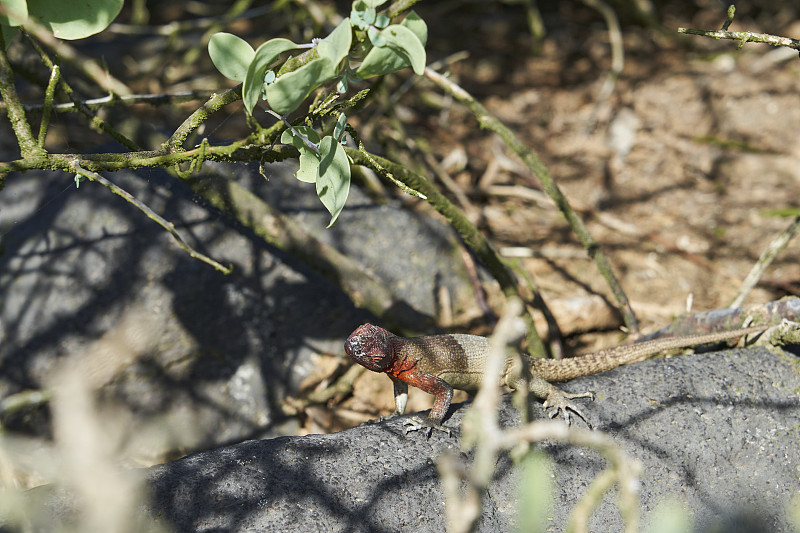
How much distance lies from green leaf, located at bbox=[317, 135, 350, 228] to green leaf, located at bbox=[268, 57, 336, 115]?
166mm

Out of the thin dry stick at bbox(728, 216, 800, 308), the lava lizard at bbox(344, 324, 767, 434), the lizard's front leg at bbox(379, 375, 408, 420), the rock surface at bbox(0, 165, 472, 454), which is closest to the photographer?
the lava lizard at bbox(344, 324, 767, 434)

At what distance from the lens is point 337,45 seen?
152 cm

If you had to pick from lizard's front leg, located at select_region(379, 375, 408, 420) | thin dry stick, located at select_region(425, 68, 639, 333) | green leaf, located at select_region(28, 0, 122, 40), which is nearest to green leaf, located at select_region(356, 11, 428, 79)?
green leaf, located at select_region(28, 0, 122, 40)

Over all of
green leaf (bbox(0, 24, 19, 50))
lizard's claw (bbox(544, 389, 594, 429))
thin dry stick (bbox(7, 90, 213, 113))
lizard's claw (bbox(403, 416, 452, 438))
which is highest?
green leaf (bbox(0, 24, 19, 50))

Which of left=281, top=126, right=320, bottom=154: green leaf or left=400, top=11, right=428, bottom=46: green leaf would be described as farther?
left=281, top=126, right=320, bottom=154: green leaf

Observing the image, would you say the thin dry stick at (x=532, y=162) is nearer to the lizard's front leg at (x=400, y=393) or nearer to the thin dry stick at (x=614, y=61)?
the lizard's front leg at (x=400, y=393)

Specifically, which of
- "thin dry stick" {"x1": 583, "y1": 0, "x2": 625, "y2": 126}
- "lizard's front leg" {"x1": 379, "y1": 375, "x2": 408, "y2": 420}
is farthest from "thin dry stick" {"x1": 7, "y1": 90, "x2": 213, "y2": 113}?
"thin dry stick" {"x1": 583, "y1": 0, "x2": 625, "y2": 126}

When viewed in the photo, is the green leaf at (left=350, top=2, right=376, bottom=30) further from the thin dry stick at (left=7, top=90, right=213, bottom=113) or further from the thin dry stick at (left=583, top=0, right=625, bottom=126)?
the thin dry stick at (left=583, top=0, right=625, bottom=126)

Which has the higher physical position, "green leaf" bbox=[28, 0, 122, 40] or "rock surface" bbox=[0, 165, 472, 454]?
"green leaf" bbox=[28, 0, 122, 40]

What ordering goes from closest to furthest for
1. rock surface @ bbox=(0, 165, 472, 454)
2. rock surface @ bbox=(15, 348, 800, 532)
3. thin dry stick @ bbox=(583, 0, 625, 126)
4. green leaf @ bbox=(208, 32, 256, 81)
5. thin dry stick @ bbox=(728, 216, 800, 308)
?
green leaf @ bbox=(208, 32, 256, 81) < rock surface @ bbox=(15, 348, 800, 532) < thin dry stick @ bbox=(728, 216, 800, 308) < rock surface @ bbox=(0, 165, 472, 454) < thin dry stick @ bbox=(583, 0, 625, 126)

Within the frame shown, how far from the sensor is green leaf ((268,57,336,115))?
148 centimetres

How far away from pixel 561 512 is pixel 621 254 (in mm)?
3129

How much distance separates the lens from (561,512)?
223 centimetres

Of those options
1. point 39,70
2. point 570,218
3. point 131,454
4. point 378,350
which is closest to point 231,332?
point 131,454
